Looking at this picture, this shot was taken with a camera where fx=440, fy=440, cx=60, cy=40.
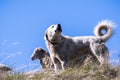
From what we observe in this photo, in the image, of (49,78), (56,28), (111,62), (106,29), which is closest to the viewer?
(49,78)

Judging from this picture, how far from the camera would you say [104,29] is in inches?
531

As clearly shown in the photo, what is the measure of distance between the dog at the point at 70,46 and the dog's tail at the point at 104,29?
100mm

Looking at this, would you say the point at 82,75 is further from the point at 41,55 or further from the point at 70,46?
the point at 41,55

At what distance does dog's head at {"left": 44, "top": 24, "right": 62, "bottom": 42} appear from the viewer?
40.0 ft

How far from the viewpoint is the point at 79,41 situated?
12586 millimetres

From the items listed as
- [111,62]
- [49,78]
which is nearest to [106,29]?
[111,62]

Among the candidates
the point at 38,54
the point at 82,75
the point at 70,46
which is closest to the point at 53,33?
the point at 70,46

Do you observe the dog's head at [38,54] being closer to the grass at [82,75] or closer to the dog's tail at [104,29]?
the dog's tail at [104,29]

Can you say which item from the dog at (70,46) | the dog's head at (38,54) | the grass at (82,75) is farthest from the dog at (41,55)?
the grass at (82,75)

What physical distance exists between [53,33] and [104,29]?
1918 millimetres

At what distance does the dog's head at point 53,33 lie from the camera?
40.0 ft

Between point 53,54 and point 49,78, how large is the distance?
12.7 ft

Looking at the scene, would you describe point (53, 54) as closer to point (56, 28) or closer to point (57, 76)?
point (56, 28)

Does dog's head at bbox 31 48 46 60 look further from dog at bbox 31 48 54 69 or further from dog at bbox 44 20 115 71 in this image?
dog at bbox 44 20 115 71
